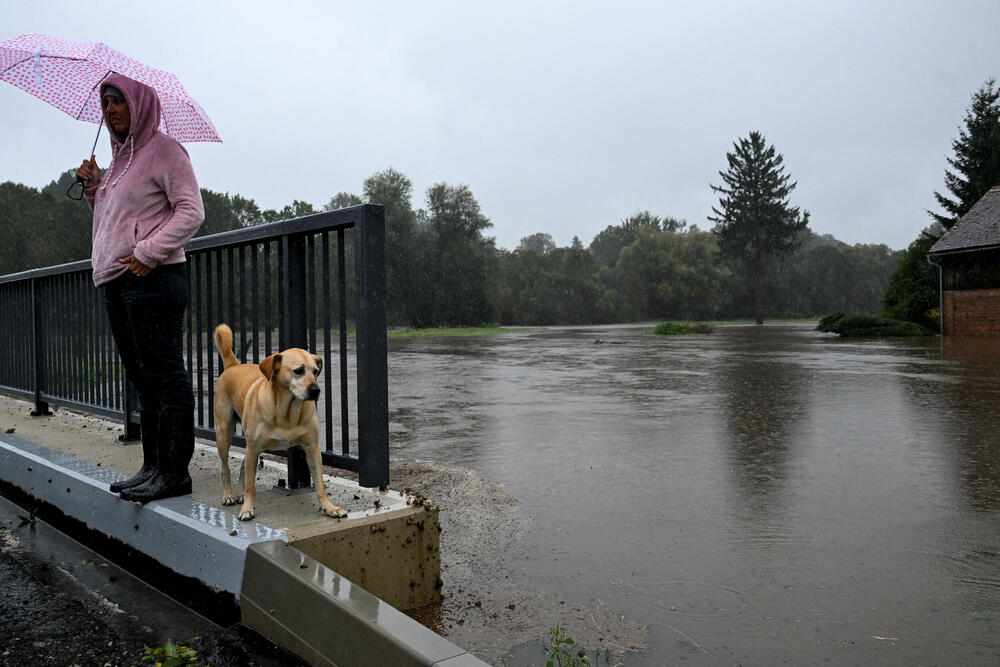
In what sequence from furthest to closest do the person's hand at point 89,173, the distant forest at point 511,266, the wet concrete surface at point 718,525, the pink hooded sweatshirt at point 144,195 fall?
1. the distant forest at point 511,266
2. the person's hand at point 89,173
3. the pink hooded sweatshirt at point 144,195
4. the wet concrete surface at point 718,525

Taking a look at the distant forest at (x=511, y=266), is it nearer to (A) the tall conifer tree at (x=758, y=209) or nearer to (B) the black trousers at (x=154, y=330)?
(A) the tall conifer tree at (x=758, y=209)

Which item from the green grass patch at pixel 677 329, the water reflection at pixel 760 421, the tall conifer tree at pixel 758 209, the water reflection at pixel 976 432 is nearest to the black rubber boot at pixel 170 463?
the water reflection at pixel 760 421

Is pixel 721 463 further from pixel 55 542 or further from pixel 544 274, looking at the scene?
pixel 544 274

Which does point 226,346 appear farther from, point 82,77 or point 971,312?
point 971,312

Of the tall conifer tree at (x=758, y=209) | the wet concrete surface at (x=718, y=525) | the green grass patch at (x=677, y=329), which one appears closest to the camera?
the wet concrete surface at (x=718, y=525)

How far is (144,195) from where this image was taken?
11.2ft

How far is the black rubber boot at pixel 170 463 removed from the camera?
3443 mm

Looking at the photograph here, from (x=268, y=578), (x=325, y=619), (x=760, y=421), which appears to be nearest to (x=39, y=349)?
(x=268, y=578)

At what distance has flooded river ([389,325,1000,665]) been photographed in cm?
287

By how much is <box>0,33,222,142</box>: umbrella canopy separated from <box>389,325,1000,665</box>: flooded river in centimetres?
290

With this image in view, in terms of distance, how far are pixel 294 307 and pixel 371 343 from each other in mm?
688

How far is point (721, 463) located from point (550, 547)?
243cm

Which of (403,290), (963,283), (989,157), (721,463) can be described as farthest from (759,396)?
(403,290)

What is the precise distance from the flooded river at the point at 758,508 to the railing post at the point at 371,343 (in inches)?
35.3
